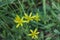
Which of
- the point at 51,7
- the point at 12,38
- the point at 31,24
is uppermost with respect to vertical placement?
the point at 51,7

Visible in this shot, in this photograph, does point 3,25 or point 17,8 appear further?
point 17,8

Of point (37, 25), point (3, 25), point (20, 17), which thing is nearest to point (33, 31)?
point (37, 25)

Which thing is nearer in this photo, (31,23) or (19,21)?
(19,21)

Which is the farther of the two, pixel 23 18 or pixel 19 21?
pixel 23 18

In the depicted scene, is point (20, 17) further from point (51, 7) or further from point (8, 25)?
point (51, 7)

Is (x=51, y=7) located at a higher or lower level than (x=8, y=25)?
higher

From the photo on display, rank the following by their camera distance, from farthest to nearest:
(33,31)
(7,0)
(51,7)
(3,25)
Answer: (51,7), (33,31), (3,25), (7,0)

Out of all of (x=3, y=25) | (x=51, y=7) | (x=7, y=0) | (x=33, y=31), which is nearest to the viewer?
(x=7, y=0)
